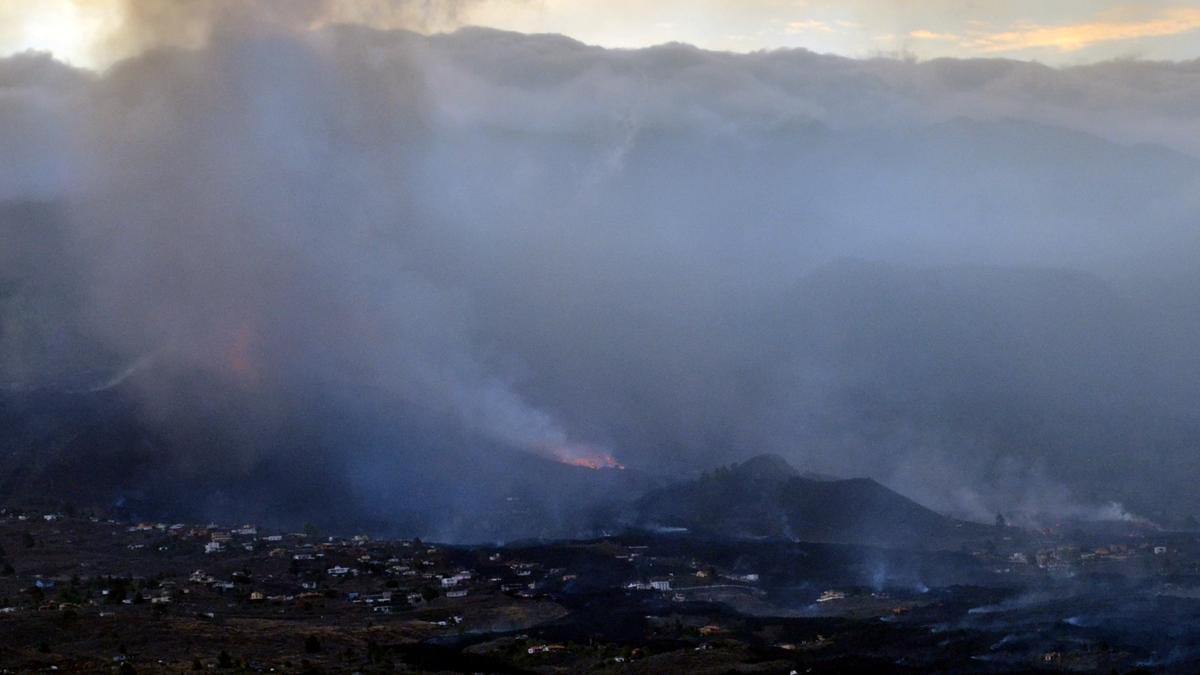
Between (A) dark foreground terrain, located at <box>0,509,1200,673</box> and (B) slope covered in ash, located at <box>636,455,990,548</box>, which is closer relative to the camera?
(A) dark foreground terrain, located at <box>0,509,1200,673</box>

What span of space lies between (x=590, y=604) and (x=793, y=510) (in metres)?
38.8

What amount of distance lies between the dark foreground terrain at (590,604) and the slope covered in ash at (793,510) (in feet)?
22.9

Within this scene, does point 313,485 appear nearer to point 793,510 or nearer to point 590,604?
point 793,510

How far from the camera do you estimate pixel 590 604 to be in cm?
12081

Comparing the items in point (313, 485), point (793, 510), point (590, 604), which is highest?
point (313, 485)

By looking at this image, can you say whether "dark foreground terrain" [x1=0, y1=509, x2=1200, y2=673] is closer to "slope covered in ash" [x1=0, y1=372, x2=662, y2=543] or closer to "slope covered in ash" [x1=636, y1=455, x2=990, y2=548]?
"slope covered in ash" [x1=636, y1=455, x2=990, y2=548]

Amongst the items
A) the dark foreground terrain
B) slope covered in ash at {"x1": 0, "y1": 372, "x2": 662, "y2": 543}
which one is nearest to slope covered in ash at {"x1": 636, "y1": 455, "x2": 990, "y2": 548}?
the dark foreground terrain

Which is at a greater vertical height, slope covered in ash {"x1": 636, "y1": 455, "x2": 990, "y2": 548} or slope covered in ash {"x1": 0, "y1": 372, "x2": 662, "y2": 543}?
slope covered in ash {"x1": 0, "y1": 372, "x2": 662, "y2": 543}

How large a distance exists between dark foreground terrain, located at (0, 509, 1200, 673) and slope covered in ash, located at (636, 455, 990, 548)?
6984mm

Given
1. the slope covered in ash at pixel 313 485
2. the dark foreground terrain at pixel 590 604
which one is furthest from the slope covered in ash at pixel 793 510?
the slope covered in ash at pixel 313 485

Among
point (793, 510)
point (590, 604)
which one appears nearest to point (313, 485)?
point (793, 510)

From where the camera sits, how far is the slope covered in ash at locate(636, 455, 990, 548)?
14688cm

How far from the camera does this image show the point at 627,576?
132m

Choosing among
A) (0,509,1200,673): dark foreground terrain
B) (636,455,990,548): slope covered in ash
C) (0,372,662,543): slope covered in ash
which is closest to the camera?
(0,509,1200,673): dark foreground terrain
